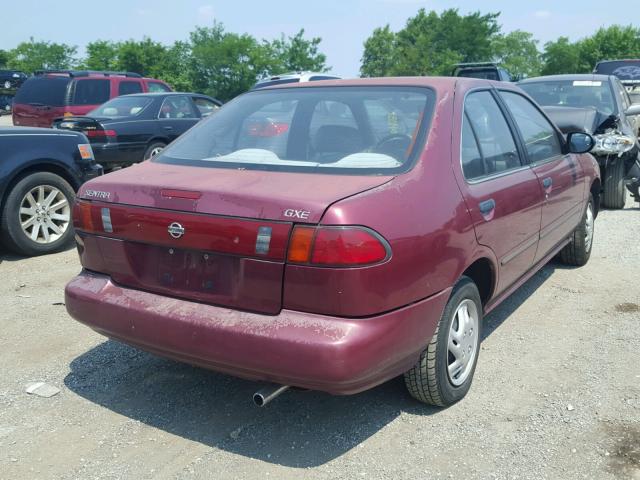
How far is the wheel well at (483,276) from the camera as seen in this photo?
11.2ft

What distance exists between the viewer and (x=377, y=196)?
2.67 metres

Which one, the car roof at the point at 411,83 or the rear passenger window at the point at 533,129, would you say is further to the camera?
the rear passenger window at the point at 533,129

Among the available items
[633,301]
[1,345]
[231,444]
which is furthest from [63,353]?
[633,301]

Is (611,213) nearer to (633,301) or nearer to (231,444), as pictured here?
(633,301)

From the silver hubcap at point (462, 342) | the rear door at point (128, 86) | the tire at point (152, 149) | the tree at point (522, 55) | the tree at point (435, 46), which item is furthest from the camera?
the tree at point (522, 55)

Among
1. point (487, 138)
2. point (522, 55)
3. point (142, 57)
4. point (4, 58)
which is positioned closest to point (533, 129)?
point (487, 138)

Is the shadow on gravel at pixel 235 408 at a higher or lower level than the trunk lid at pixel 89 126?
lower

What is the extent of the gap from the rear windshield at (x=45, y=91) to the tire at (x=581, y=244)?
34.6 feet

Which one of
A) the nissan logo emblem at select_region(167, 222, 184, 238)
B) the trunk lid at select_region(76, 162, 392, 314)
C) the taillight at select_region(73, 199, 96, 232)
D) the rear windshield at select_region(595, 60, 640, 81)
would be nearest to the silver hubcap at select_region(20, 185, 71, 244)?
the taillight at select_region(73, 199, 96, 232)

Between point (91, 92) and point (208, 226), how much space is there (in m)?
11.7

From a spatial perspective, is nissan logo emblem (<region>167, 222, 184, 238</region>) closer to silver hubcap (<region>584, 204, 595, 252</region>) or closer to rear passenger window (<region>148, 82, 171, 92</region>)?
silver hubcap (<region>584, 204, 595, 252</region>)

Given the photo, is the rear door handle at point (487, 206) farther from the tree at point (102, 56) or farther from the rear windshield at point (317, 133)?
the tree at point (102, 56)

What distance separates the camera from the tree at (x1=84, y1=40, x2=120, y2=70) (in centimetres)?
5025

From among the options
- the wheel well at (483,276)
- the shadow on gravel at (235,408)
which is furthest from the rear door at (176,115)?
the wheel well at (483,276)
